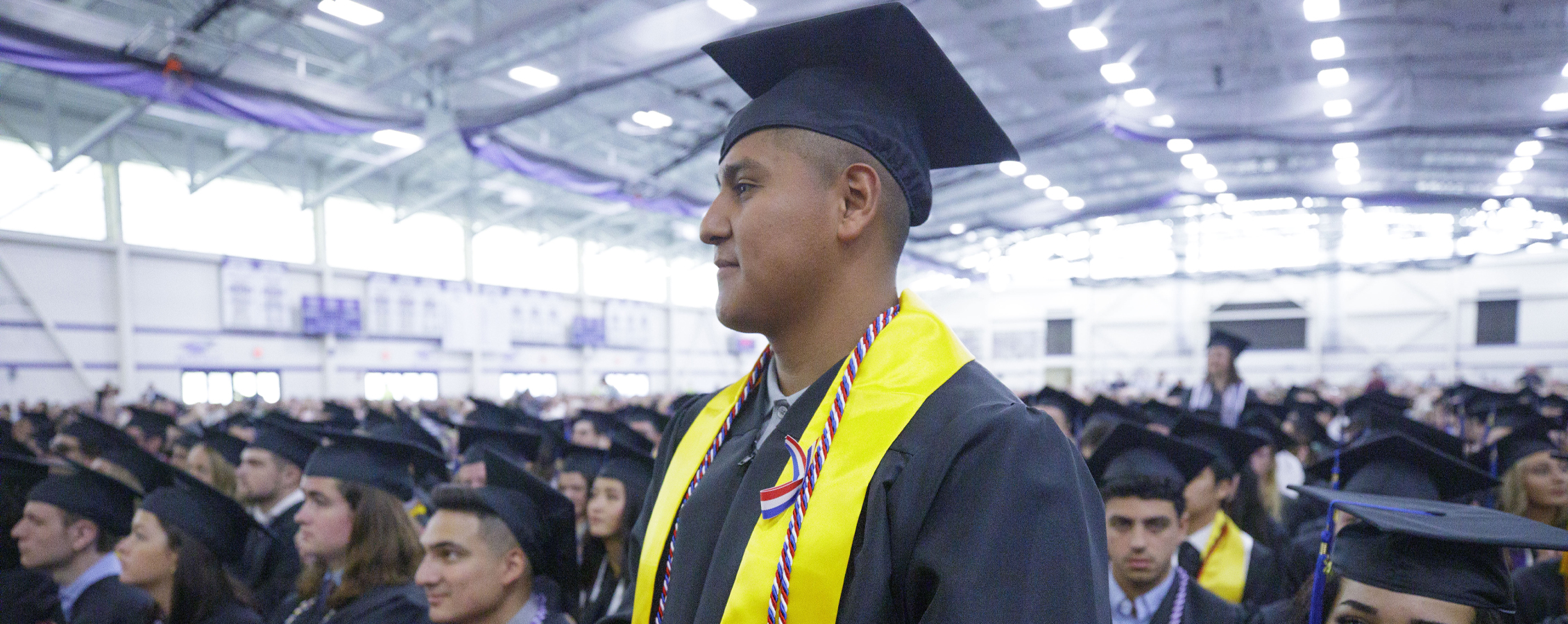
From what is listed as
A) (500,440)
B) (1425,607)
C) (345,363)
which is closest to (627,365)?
(345,363)

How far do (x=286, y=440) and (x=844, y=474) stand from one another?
479cm

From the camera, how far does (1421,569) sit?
1944mm

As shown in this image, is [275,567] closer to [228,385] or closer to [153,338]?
[153,338]

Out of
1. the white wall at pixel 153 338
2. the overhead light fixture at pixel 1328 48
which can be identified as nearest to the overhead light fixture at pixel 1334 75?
the overhead light fixture at pixel 1328 48

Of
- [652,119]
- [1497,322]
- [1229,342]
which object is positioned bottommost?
[1497,322]

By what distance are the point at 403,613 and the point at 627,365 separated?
23609mm

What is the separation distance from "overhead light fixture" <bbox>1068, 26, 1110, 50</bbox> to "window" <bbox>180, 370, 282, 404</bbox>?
52.3 feet

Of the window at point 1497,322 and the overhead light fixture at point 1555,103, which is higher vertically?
the overhead light fixture at point 1555,103

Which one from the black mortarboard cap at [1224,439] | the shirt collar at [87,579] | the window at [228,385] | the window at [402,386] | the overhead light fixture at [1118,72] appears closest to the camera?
the shirt collar at [87,579]

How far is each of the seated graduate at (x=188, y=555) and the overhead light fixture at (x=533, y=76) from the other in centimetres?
1069

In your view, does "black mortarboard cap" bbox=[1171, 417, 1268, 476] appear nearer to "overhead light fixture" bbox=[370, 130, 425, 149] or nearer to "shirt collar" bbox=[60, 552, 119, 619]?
"shirt collar" bbox=[60, 552, 119, 619]

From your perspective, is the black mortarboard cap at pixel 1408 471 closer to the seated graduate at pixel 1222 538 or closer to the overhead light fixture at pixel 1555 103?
the seated graduate at pixel 1222 538

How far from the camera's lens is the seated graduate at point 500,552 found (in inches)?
104

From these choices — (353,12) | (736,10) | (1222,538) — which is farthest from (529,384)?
(1222,538)
